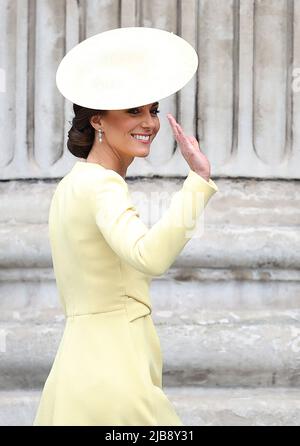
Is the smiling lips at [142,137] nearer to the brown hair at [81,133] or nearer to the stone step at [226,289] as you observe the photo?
the brown hair at [81,133]

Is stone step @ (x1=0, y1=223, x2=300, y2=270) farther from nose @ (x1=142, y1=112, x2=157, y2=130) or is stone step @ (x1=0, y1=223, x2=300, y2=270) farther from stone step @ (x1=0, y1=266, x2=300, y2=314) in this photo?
nose @ (x1=142, y1=112, x2=157, y2=130)

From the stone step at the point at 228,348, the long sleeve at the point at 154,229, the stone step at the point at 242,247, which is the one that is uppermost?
the long sleeve at the point at 154,229

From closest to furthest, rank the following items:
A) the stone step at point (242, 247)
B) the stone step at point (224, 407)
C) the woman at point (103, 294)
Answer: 1. the woman at point (103, 294)
2. the stone step at point (224, 407)
3. the stone step at point (242, 247)

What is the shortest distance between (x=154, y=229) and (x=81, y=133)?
0.49m

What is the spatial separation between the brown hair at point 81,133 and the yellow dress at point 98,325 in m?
0.10

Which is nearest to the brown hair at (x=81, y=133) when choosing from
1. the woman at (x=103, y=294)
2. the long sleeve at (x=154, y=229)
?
the woman at (x=103, y=294)

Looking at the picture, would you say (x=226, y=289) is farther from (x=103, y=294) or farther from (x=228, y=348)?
(x=103, y=294)

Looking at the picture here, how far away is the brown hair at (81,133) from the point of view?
10.8 feet

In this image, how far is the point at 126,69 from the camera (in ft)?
10.5

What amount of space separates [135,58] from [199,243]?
1.84 meters

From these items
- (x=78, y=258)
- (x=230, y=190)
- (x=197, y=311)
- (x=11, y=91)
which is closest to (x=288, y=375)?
(x=197, y=311)

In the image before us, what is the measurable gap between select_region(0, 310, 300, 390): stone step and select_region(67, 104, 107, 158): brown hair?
5.47 feet

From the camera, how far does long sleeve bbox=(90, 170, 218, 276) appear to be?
2.91 m

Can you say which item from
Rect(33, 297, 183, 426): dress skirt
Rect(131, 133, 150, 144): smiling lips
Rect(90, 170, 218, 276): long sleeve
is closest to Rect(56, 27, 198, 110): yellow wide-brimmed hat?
Rect(131, 133, 150, 144): smiling lips
